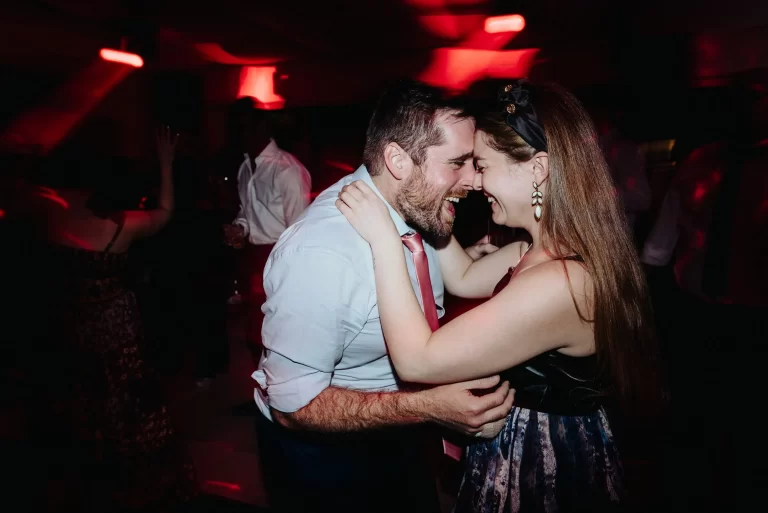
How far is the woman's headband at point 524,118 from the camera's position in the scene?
1315mm

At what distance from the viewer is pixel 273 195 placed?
3732 mm

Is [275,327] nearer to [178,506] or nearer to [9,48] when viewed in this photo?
[178,506]

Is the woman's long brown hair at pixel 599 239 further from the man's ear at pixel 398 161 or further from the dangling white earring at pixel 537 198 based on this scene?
the man's ear at pixel 398 161

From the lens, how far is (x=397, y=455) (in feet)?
4.89

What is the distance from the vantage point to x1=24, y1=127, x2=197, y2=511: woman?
2275 millimetres

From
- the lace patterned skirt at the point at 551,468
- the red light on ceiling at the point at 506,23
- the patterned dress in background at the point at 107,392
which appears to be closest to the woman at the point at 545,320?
the lace patterned skirt at the point at 551,468

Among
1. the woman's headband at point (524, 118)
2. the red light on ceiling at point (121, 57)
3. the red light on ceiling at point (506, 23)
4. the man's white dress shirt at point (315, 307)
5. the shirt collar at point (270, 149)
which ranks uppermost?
the red light on ceiling at point (121, 57)

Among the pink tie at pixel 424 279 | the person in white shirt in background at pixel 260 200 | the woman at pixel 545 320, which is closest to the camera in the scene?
the woman at pixel 545 320

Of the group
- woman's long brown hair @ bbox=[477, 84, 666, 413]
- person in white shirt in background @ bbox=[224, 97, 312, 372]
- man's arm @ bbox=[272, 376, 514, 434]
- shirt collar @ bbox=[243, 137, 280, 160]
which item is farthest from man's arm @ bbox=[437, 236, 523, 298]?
shirt collar @ bbox=[243, 137, 280, 160]

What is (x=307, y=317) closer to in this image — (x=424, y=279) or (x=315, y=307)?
(x=315, y=307)

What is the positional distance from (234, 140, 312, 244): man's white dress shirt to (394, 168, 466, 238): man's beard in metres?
2.27

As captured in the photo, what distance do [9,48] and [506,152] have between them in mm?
5603

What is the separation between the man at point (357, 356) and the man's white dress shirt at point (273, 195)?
224 centimetres

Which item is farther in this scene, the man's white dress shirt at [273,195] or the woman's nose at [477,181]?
the man's white dress shirt at [273,195]
